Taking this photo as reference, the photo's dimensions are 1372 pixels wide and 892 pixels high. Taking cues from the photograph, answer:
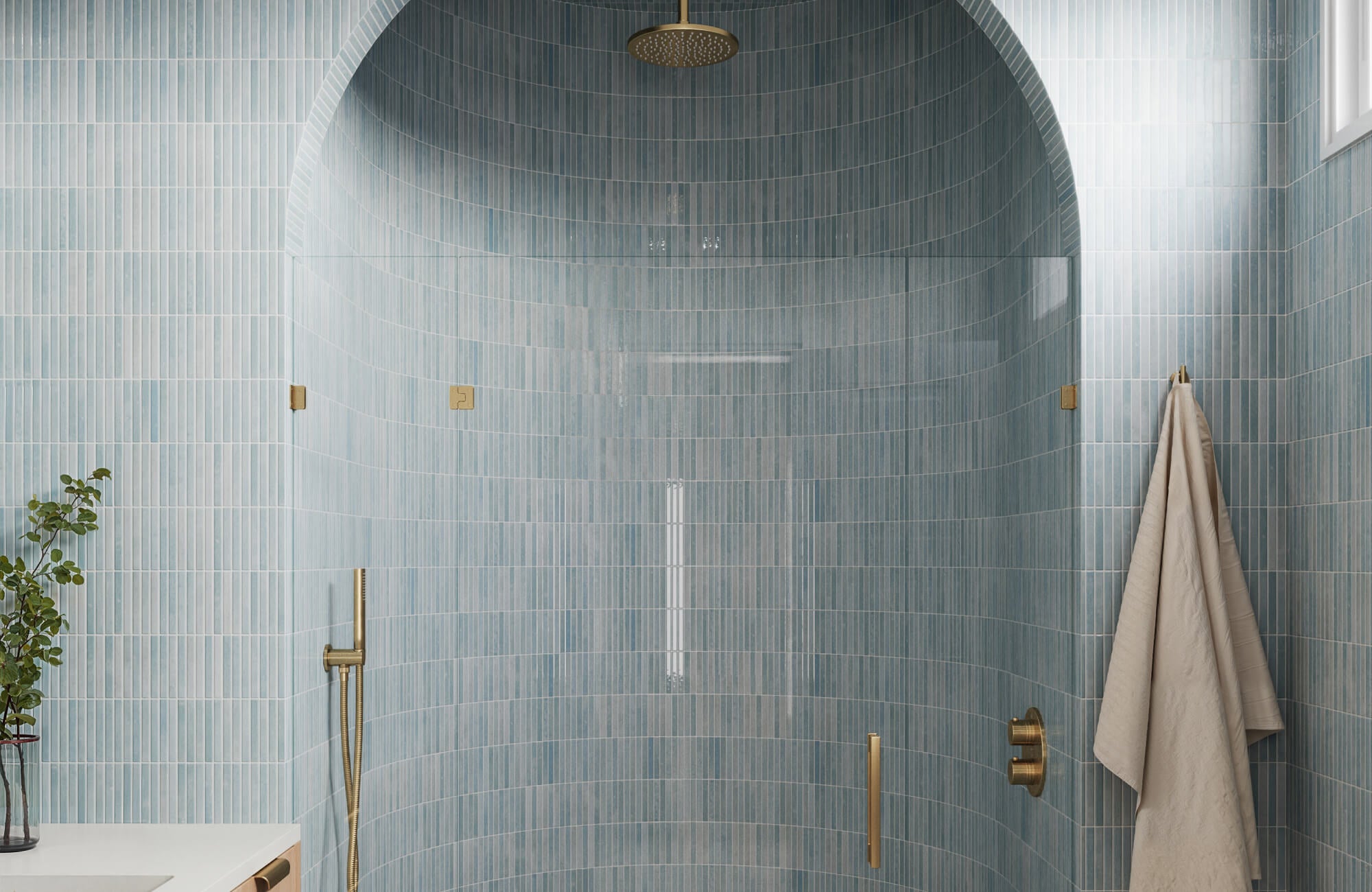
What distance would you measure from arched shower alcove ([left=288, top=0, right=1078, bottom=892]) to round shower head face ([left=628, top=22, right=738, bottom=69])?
0.65m

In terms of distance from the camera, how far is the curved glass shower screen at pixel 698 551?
241 centimetres

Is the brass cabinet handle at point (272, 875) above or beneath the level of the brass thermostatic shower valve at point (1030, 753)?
beneath

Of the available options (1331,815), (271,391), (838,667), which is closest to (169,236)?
(271,391)

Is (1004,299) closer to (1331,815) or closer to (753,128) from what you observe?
(1331,815)

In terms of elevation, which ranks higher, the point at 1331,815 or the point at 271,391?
the point at 271,391

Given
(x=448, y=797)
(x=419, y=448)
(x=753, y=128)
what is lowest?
(x=448, y=797)

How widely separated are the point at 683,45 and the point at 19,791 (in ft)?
6.68

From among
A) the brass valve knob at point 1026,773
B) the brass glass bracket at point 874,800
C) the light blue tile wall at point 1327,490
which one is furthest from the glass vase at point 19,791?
the light blue tile wall at point 1327,490

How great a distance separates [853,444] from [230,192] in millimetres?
1306

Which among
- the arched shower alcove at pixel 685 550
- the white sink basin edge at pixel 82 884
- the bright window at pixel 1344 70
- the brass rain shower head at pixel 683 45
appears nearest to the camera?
the white sink basin edge at pixel 82 884

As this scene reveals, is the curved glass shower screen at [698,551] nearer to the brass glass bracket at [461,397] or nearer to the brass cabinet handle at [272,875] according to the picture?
the brass glass bracket at [461,397]

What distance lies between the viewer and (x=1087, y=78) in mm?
2385

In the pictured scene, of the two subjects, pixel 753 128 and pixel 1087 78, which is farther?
pixel 753 128

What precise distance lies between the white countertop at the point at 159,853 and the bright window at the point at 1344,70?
224cm
